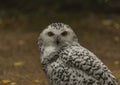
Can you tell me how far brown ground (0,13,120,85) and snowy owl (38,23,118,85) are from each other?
72.1 inches

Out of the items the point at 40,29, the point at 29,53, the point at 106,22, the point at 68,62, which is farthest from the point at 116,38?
the point at 68,62

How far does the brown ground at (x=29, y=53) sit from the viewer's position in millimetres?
9461

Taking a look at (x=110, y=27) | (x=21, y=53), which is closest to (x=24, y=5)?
(x=110, y=27)

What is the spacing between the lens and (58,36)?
7.07 meters

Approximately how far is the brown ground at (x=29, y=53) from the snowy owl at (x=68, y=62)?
183 cm

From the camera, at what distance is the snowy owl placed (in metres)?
6.64

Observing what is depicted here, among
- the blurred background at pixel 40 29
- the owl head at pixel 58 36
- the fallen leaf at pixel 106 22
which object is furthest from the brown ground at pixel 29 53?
the owl head at pixel 58 36

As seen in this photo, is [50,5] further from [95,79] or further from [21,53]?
[95,79]

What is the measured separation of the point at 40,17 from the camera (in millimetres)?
15844

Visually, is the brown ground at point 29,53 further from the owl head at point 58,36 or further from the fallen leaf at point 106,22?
the owl head at point 58,36

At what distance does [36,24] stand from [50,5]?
6.52 feet

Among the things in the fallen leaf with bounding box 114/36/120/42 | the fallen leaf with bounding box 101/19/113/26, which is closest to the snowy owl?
the fallen leaf with bounding box 114/36/120/42

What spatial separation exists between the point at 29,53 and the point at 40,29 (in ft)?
7.53

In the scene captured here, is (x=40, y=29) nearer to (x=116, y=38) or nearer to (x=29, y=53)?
(x=116, y=38)
